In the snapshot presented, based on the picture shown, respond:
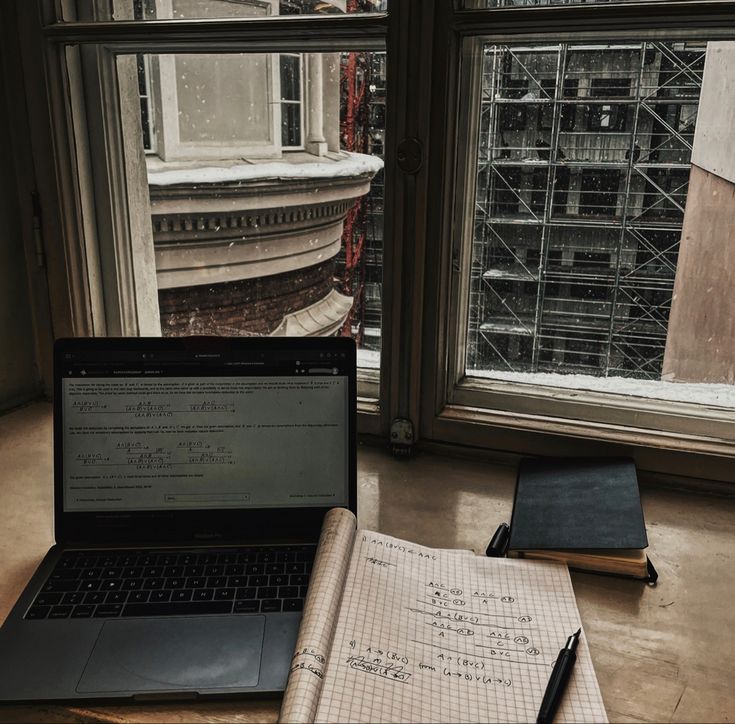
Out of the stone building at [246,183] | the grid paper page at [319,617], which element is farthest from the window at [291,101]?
the grid paper page at [319,617]

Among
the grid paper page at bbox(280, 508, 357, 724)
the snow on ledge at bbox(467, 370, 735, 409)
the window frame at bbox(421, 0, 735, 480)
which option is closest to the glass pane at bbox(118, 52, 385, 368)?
the window frame at bbox(421, 0, 735, 480)

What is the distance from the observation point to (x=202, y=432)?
0.93 meters

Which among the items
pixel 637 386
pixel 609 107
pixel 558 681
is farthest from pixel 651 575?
pixel 609 107

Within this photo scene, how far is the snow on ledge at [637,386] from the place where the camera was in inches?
45.8

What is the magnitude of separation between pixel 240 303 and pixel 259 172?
0.25 meters

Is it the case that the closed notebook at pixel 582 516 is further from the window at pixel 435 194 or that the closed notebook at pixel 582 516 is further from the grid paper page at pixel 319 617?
the grid paper page at pixel 319 617

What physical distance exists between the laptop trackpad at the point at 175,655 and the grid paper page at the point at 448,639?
0.33ft

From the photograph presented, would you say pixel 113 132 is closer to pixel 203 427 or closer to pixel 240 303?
pixel 240 303

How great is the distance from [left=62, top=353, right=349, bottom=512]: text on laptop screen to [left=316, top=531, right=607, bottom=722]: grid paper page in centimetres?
13

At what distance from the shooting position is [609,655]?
771 millimetres

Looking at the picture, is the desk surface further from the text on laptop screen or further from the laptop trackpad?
the text on laptop screen

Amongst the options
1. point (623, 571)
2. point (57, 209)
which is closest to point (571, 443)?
point (623, 571)

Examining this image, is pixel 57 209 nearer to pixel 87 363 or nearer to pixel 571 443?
pixel 87 363

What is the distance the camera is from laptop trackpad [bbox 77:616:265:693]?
72cm
